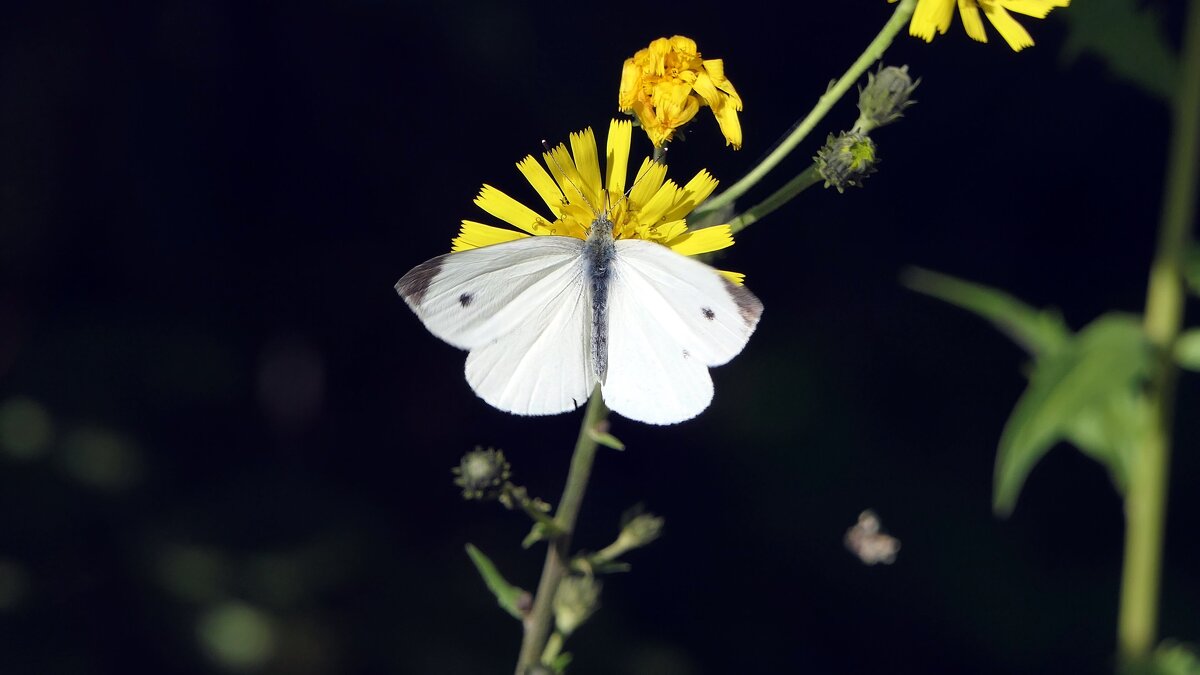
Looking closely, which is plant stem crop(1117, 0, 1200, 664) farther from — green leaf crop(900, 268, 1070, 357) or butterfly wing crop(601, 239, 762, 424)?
butterfly wing crop(601, 239, 762, 424)

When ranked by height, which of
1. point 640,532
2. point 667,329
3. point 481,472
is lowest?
point 481,472

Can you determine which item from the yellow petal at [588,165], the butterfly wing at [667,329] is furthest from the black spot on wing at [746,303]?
the yellow petal at [588,165]

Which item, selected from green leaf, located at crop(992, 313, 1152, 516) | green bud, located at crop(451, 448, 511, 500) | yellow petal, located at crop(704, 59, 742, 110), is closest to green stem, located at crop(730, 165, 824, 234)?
yellow petal, located at crop(704, 59, 742, 110)

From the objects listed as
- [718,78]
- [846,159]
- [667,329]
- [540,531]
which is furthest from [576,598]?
[718,78]

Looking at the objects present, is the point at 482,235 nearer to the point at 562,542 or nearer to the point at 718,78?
the point at 718,78

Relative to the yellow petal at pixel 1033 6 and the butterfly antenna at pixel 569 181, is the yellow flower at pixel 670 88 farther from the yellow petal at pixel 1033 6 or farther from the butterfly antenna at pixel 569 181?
the yellow petal at pixel 1033 6

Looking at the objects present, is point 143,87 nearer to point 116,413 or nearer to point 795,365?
point 116,413
